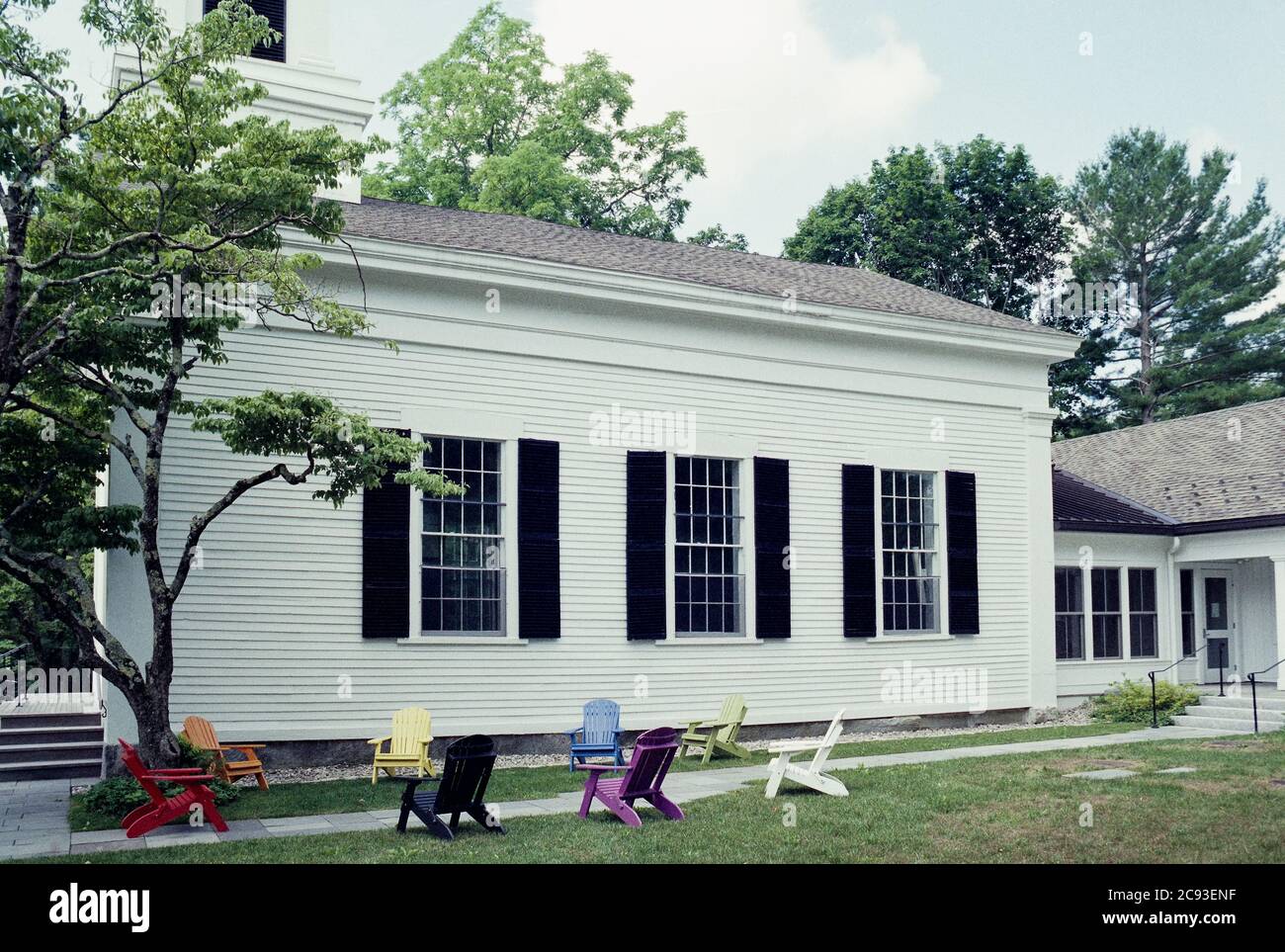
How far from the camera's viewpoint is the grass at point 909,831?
8891 mm

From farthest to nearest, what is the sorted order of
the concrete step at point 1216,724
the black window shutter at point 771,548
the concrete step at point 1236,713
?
the concrete step at point 1236,713 < the concrete step at point 1216,724 < the black window shutter at point 771,548

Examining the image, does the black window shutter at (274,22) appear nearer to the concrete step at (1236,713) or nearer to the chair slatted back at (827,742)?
the chair slatted back at (827,742)

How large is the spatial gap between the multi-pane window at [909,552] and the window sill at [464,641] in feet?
20.4

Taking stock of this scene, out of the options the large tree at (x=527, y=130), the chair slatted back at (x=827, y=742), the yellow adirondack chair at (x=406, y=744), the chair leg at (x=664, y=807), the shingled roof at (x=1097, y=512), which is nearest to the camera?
the chair leg at (x=664, y=807)

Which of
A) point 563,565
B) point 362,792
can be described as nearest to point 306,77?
point 563,565

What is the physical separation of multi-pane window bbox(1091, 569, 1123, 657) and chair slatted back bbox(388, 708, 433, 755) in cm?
1282

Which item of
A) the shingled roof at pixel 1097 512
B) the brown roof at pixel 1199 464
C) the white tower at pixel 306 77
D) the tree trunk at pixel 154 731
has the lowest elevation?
the tree trunk at pixel 154 731

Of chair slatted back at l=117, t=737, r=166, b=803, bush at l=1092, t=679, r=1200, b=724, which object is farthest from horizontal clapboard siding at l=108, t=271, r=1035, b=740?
chair slatted back at l=117, t=737, r=166, b=803

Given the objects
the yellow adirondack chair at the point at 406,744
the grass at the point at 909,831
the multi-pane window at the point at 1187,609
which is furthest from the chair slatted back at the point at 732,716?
the multi-pane window at the point at 1187,609

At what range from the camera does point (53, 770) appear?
1410 cm

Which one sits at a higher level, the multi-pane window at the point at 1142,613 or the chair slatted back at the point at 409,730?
the multi-pane window at the point at 1142,613

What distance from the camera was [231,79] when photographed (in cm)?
1112

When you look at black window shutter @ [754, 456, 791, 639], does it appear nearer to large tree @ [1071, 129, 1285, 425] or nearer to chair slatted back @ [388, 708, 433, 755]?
chair slatted back @ [388, 708, 433, 755]
